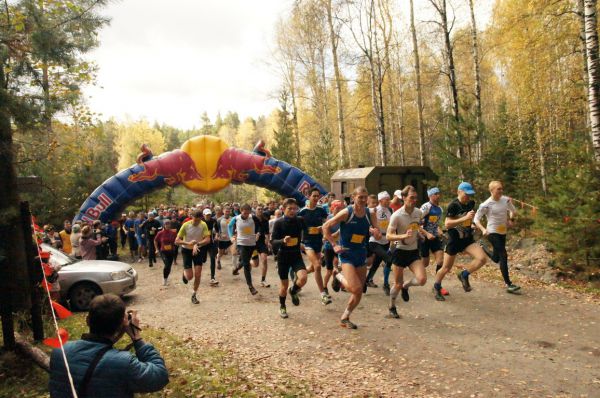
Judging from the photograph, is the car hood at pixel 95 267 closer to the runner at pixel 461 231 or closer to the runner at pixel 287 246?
the runner at pixel 287 246

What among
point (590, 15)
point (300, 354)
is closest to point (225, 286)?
point (300, 354)

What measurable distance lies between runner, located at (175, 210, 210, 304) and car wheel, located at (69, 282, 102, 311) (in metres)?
1.96

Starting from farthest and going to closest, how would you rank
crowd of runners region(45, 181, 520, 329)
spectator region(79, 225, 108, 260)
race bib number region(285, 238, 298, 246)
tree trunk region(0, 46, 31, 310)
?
spectator region(79, 225, 108, 260), race bib number region(285, 238, 298, 246), crowd of runners region(45, 181, 520, 329), tree trunk region(0, 46, 31, 310)

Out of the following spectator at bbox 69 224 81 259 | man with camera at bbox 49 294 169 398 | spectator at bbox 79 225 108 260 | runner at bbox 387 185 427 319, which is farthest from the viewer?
spectator at bbox 69 224 81 259

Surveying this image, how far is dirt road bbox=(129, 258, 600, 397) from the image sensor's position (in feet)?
14.8

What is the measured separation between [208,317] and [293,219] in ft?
8.38

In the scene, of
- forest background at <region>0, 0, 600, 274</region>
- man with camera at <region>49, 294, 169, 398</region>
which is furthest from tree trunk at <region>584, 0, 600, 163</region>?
man with camera at <region>49, 294, 169, 398</region>

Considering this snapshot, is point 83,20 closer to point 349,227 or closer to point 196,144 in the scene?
point 349,227

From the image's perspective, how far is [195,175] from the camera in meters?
18.5

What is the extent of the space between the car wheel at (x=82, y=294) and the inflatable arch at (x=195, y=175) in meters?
9.16

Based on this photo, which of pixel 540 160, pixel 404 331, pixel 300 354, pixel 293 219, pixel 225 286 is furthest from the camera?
pixel 540 160

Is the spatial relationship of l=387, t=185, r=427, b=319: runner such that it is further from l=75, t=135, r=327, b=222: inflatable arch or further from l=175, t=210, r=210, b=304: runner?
l=75, t=135, r=327, b=222: inflatable arch

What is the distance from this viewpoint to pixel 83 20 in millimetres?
5199

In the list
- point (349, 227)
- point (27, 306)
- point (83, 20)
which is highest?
point (83, 20)
